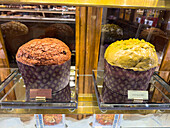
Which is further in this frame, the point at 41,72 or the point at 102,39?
the point at 102,39

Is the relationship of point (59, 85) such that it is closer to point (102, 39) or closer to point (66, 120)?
point (66, 120)

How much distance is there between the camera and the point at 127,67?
27.0 inches

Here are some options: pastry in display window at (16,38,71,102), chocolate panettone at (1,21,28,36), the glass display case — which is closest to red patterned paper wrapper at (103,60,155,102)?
the glass display case

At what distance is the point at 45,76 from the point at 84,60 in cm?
39

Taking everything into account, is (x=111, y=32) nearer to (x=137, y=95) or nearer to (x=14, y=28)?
(x=137, y=95)

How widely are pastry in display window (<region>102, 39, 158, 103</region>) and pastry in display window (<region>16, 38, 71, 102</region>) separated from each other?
0.76 feet

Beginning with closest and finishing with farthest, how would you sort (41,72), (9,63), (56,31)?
(41,72)
(56,31)
(9,63)

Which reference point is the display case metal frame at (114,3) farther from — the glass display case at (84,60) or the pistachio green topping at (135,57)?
the pistachio green topping at (135,57)

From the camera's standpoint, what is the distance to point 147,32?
3.14 feet

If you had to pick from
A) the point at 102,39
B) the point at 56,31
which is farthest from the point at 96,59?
the point at 56,31

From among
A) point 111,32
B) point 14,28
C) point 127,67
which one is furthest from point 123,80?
point 14,28

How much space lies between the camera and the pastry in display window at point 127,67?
2.24 ft

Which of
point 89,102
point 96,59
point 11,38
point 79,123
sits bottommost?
point 79,123

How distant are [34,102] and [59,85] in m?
0.15
